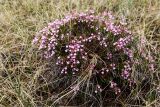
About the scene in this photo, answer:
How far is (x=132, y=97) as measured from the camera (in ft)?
9.09

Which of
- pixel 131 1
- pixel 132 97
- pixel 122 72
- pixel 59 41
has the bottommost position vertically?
pixel 132 97

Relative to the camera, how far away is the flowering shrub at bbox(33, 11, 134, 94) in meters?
2.70

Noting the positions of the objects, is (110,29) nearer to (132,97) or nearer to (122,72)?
(122,72)

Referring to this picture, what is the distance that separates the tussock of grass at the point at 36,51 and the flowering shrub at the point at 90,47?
0.10 meters

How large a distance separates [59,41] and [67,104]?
44 centimetres

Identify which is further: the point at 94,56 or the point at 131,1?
the point at 131,1

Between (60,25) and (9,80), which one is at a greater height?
(60,25)

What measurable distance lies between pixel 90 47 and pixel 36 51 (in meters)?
0.44

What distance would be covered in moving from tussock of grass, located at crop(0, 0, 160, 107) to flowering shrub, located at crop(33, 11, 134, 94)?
0.10 m

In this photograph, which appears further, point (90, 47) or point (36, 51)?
point (36, 51)

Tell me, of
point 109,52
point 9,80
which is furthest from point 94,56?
point 9,80

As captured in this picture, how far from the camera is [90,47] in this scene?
2.76 meters

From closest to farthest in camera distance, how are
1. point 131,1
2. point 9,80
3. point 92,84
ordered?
1. point 92,84
2. point 9,80
3. point 131,1

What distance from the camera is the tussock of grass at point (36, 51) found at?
277cm
